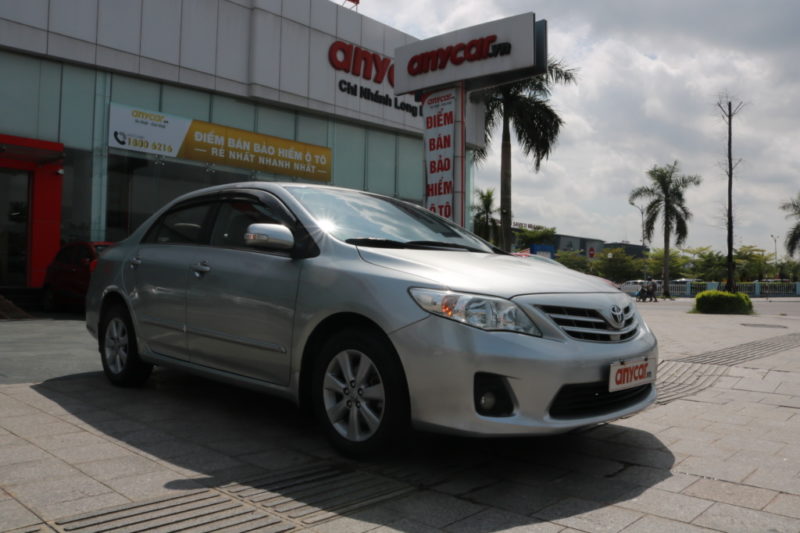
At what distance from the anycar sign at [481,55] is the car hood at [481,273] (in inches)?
306

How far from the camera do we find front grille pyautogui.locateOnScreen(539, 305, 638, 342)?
3242 mm

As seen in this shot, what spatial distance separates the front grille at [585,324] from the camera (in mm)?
3242

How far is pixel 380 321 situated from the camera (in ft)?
10.6

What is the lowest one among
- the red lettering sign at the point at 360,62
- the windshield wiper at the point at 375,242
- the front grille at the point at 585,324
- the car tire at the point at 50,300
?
the car tire at the point at 50,300

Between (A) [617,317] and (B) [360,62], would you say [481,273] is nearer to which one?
(A) [617,317]

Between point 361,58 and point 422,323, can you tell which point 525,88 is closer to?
point 361,58

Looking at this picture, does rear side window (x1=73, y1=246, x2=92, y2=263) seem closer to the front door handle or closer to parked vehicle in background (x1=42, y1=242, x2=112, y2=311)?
parked vehicle in background (x1=42, y1=242, x2=112, y2=311)

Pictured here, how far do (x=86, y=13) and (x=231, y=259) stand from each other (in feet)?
48.1

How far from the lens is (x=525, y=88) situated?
21828 millimetres

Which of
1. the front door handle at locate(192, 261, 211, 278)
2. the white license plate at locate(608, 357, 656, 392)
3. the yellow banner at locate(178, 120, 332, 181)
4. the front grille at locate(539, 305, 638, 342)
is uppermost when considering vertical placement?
the yellow banner at locate(178, 120, 332, 181)

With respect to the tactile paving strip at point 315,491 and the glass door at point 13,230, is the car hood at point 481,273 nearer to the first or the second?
the tactile paving strip at point 315,491

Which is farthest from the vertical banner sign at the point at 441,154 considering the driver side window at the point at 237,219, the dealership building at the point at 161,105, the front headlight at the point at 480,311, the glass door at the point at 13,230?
the glass door at the point at 13,230

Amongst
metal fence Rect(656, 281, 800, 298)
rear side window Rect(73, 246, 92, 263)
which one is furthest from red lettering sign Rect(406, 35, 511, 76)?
metal fence Rect(656, 281, 800, 298)

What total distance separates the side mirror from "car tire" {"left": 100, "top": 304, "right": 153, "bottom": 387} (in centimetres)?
180
